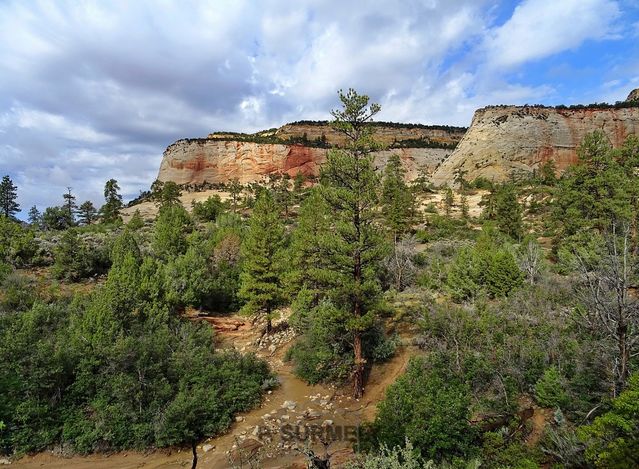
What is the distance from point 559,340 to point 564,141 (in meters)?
66.6

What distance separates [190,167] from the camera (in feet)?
292

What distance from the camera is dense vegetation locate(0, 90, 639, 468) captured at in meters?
7.55

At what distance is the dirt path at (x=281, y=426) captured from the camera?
1040cm

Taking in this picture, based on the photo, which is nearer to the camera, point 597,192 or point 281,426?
point 281,426

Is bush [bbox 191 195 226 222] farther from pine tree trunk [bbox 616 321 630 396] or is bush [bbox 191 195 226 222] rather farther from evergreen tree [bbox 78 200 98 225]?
pine tree trunk [bbox 616 321 630 396]

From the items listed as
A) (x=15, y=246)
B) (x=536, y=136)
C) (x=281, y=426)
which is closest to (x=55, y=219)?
(x=15, y=246)

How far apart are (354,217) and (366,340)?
563cm

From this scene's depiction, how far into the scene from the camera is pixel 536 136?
6462cm

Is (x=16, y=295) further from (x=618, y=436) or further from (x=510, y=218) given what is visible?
(x=510, y=218)

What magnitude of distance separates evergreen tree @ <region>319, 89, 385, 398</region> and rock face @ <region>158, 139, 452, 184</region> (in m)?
75.1

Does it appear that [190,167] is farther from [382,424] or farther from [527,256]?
[382,424]

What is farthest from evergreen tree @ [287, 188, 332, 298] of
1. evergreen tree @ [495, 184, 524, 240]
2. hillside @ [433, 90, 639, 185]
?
hillside @ [433, 90, 639, 185]

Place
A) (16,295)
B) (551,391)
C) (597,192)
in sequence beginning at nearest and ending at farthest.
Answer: (551,391) → (16,295) → (597,192)

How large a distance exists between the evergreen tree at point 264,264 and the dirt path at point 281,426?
4.17 metres
